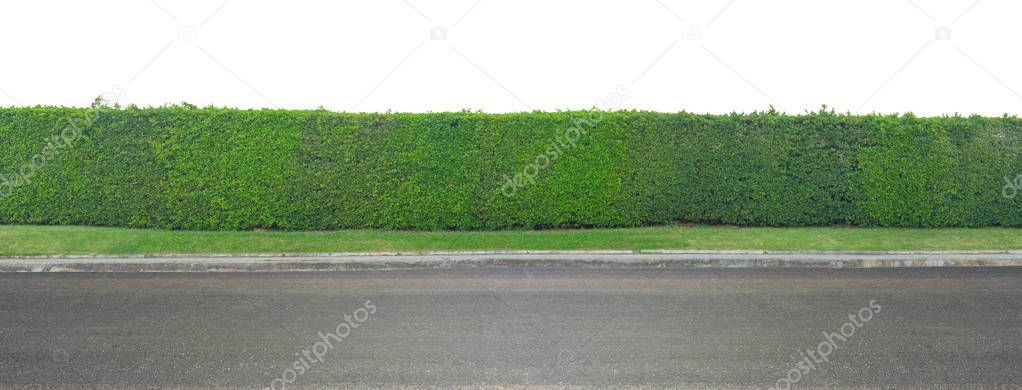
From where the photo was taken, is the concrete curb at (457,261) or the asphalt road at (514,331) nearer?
the asphalt road at (514,331)

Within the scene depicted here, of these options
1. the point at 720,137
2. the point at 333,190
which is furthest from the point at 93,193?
the point at 720,137

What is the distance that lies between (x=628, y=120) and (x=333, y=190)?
6.89m

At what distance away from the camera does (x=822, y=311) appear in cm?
614

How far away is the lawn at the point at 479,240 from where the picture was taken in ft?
→ 34.1

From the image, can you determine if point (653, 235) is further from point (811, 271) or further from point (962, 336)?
point (962, 336)

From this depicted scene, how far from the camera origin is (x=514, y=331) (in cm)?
537

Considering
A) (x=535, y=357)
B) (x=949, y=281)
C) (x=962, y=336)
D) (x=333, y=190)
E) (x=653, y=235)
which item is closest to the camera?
(x=535, y=357)
